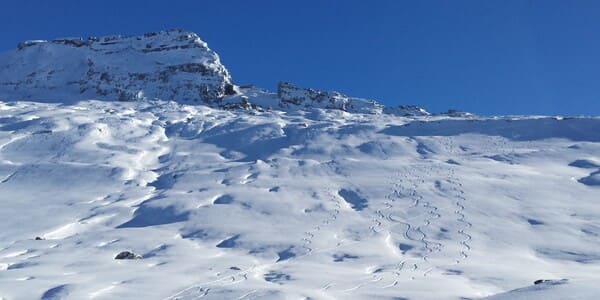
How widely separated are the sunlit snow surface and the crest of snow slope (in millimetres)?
20810

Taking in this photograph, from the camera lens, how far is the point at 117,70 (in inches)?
3302

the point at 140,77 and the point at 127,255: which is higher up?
the point at 140,77

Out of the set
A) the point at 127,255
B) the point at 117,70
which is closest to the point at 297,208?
the point at 127,255

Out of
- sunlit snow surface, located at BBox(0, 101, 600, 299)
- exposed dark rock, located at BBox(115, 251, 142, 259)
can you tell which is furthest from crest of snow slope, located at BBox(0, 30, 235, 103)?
exposed dark rock, located at BBox(115, 251, 142, 259)

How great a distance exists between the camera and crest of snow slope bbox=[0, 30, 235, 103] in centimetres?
7812

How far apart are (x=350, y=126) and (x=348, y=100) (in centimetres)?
3286

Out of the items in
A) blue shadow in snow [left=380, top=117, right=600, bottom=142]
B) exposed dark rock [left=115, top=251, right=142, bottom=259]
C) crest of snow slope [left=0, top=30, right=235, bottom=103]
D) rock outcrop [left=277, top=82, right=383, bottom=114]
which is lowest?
exposed dark rock [left=115, top=251, right=142, bottom=259]

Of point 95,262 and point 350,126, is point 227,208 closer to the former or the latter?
point 95,262

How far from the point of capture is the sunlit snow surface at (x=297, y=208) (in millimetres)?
16531

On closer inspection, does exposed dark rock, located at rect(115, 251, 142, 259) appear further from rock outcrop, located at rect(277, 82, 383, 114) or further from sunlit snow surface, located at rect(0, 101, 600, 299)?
rock outcrop, located at rect(277, 82, 383, 114)

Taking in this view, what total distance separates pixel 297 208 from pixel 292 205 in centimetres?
53

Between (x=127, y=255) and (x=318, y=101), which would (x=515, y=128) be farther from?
(x=127, y=255)

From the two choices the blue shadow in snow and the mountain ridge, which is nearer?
the blue shadow in snow

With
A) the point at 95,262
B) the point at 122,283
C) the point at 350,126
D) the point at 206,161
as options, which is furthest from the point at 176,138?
the point at 122,283
